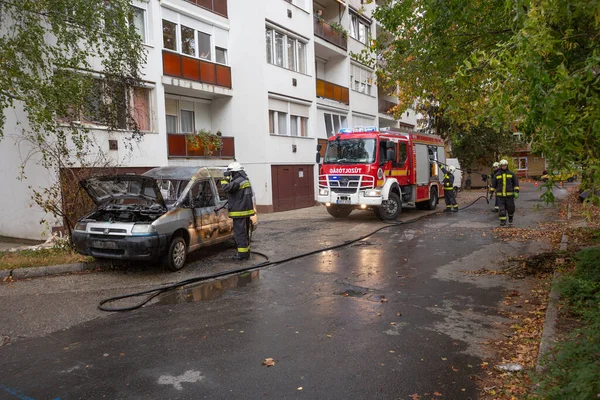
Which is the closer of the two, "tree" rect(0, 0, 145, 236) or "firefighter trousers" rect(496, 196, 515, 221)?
"tree" rect(0, 0, 145, 236)

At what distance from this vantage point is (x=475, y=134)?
3416 centimetres

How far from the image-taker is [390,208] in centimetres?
1523

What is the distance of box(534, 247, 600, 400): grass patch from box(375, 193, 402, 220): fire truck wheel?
31.5ft

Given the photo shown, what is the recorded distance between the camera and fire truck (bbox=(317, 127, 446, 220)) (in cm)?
1438

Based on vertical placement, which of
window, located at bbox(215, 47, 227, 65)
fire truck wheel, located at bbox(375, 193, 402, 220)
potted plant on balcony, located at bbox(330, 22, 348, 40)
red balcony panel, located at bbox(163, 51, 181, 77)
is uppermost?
potted plant on balcony, located at bbox(330, 22, 348, 40)

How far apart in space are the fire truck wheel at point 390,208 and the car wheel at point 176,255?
26.8 ft

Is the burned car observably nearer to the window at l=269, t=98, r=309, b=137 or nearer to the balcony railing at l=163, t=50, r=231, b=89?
the balcony railing at l=163, t=50, r=231, b=89

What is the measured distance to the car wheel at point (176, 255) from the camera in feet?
25.9

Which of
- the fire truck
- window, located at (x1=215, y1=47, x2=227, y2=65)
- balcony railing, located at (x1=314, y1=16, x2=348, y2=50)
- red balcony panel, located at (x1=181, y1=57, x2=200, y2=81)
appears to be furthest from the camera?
balcony railing, located at (x1=314, y1=16, x2=348, y2=50)

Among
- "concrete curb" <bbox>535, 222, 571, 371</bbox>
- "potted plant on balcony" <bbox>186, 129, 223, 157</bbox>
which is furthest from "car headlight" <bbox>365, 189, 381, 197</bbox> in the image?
"concrete curb" <bbox>535, 222, 571, 371</bbox>

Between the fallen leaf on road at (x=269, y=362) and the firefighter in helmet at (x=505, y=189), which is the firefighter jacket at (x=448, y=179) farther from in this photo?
the fallen leaf on road at (x=269, y=362)

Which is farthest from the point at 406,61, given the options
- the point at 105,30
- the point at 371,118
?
the point at 371,118

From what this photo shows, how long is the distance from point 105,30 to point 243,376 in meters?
8.64

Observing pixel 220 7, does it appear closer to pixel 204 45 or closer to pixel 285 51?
pixel 204 45
